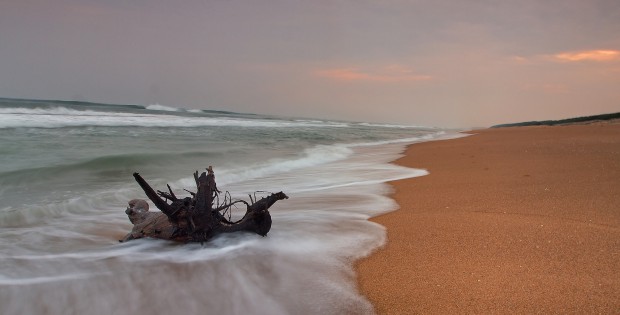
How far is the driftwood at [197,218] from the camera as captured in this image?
2.64 meters

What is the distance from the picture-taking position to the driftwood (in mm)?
2641

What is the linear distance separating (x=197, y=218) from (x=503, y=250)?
1931 millimetres

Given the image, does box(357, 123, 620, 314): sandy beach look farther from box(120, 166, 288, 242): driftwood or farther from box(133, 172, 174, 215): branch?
box(133, 172, 174, 215): branch

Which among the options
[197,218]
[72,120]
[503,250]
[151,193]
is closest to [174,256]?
[197,218]

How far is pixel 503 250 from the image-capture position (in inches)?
96.3

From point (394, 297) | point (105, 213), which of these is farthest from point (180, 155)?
point (394, 297)

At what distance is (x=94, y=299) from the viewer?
2092 millimetres

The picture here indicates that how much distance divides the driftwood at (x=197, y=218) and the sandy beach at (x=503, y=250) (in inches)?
32.3

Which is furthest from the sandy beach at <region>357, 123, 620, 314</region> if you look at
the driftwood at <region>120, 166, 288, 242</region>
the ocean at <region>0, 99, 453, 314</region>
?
the driftwood at <region>120, 166, 288, 242</region>

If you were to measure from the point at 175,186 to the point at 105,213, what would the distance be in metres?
1.85

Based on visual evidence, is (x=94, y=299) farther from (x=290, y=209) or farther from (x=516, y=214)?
(x=516, y=214)

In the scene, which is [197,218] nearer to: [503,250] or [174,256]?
[174,256]

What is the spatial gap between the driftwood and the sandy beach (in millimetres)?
820

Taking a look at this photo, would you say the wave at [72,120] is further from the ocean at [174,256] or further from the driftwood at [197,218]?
the driftwood at [197,218]
